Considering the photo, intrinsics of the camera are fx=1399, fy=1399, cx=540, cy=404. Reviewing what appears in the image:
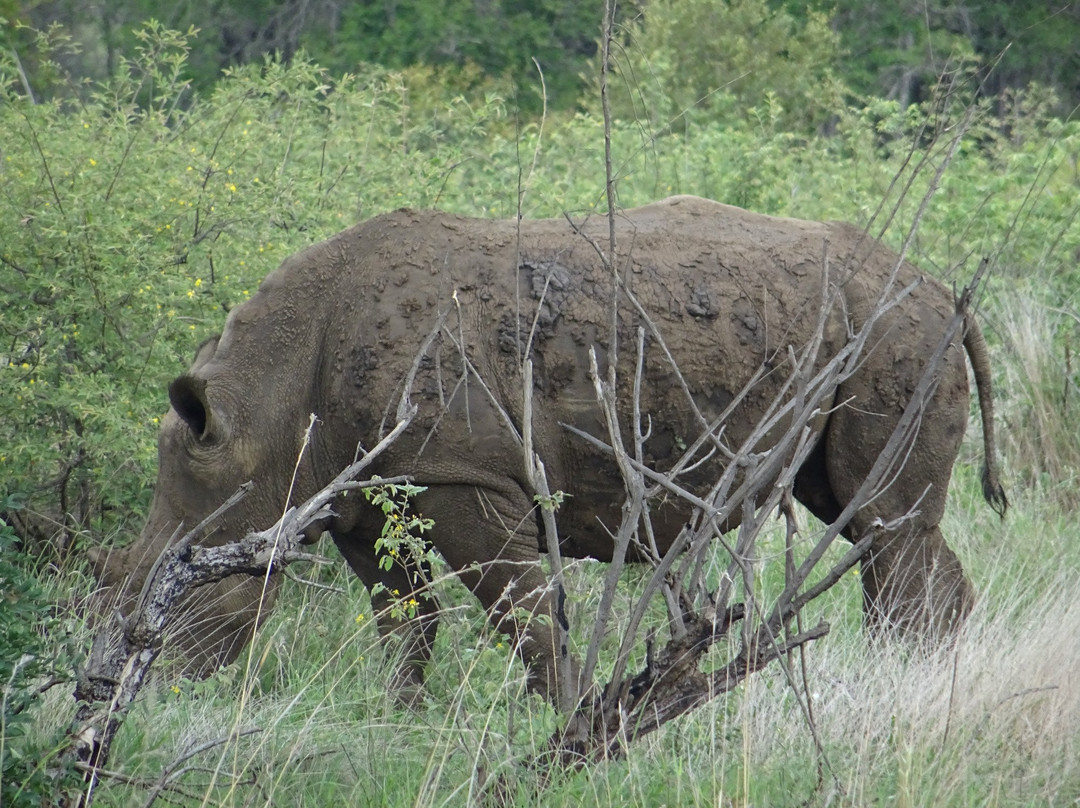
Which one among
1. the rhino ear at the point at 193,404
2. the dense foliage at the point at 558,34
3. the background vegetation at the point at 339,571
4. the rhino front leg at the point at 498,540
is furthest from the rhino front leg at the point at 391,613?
the dense foliage at the point at 558,34

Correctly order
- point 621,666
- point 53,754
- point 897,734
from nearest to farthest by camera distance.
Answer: point 53,754 → point 621,666 → point 897,734

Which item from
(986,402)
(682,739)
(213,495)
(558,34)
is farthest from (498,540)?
(558,34)

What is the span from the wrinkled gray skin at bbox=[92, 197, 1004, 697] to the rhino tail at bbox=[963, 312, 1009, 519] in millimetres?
222

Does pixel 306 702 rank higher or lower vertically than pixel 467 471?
lower

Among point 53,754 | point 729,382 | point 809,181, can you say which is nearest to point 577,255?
point 729,382

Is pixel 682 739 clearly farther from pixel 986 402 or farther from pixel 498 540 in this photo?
pixel 986 402

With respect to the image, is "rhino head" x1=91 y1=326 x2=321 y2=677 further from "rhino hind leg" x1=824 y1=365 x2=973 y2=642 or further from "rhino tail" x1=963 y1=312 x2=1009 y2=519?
"rhino tail" x1=963 y1=312 x2=1009 y2=519

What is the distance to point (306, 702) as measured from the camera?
4.61 metres

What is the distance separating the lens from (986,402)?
18.2 ft

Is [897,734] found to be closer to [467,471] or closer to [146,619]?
[467,471]

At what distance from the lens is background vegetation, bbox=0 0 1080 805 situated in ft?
12.2

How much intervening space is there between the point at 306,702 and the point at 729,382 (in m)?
1.83

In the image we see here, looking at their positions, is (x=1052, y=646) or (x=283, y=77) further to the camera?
(x=283, y=77)

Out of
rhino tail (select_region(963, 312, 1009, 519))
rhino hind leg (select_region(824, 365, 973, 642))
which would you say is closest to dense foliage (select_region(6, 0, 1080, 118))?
rhino tail (select_region(963, 312, 1009, 519))
